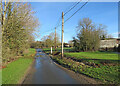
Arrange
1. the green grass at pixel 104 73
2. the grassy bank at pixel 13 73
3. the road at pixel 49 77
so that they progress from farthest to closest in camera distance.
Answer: the grassy bank at pixel 13 73 → the road at pixel 49 77 → the green grass at pixel 104 73

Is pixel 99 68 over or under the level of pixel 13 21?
under

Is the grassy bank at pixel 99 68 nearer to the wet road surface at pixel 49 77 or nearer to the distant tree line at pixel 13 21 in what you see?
the wet road surface at pixel 49 77

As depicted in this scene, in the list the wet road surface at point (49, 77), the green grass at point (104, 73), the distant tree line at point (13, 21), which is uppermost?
the distant tree line at point (13, 21)

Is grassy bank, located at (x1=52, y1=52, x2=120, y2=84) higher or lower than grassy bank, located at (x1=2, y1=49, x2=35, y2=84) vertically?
higher

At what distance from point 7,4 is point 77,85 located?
499 inches

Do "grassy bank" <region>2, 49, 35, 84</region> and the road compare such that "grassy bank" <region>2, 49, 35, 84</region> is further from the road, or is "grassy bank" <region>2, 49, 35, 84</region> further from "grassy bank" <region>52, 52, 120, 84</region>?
"grassy bank" <region>52, 52, 120, 84</region>

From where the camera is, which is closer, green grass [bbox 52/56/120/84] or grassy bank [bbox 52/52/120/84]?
green grass [bbox 52/56/120/84]

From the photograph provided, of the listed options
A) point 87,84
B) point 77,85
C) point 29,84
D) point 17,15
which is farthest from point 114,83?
point 17,15

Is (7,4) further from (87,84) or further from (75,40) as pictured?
(75,40)

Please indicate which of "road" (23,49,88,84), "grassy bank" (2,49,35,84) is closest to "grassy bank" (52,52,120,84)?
"road" (23,49,88,84)

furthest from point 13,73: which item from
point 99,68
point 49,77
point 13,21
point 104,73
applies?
point 13,21

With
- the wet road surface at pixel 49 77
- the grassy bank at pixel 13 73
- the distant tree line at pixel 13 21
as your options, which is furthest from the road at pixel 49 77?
the distant tree line at pixel 13 21

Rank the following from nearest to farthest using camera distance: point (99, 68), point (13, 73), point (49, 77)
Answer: point (49, 77)
point (13, 73)
point (99, 68)

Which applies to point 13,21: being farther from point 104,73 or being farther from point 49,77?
point 104,73
